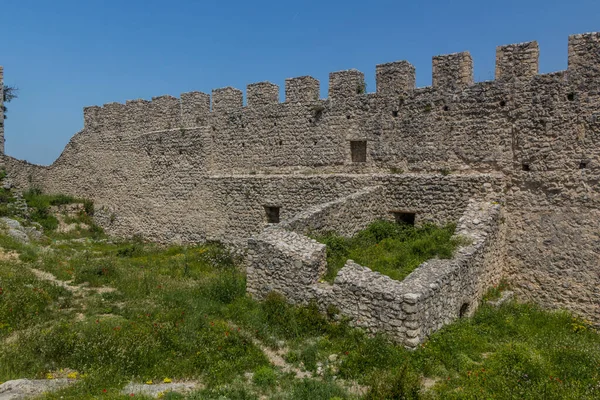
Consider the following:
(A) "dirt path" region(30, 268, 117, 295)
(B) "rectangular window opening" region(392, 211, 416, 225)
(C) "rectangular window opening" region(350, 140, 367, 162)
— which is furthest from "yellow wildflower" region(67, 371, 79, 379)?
(C) "rectangular window opening" region(350, 140, 367, 162)

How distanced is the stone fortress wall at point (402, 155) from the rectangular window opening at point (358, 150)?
0.04 meters

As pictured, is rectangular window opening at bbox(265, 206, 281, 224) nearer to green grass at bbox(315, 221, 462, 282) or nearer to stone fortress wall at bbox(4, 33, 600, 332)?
stone fortress wall at bbox(4, 33, 600, 332)

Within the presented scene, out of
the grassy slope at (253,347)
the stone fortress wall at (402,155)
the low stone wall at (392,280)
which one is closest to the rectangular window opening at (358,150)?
the stone fortress wall at (402,155)

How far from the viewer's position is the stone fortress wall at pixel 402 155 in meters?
10.9

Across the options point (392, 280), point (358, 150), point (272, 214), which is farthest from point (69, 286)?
point (358, 150)

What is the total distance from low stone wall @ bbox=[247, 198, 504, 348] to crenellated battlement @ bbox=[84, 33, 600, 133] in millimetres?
3522

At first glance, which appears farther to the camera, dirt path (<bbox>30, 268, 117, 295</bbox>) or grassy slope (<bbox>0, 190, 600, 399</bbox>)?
dirt path (<bbox>30, 268, 117, 295</bbox>)

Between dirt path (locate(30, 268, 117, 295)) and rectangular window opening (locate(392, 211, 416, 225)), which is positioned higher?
rectangular window opening (locate(392, 211, 416, 225))

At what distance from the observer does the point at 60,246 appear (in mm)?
16656

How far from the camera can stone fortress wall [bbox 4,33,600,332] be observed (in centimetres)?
1095

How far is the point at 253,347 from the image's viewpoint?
814 centimetres

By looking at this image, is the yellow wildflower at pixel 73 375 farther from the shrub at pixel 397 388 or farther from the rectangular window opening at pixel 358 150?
the rectangular window opening at pixel 358 150

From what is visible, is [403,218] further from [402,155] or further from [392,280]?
[392,280]

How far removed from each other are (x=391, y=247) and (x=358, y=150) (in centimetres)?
416
